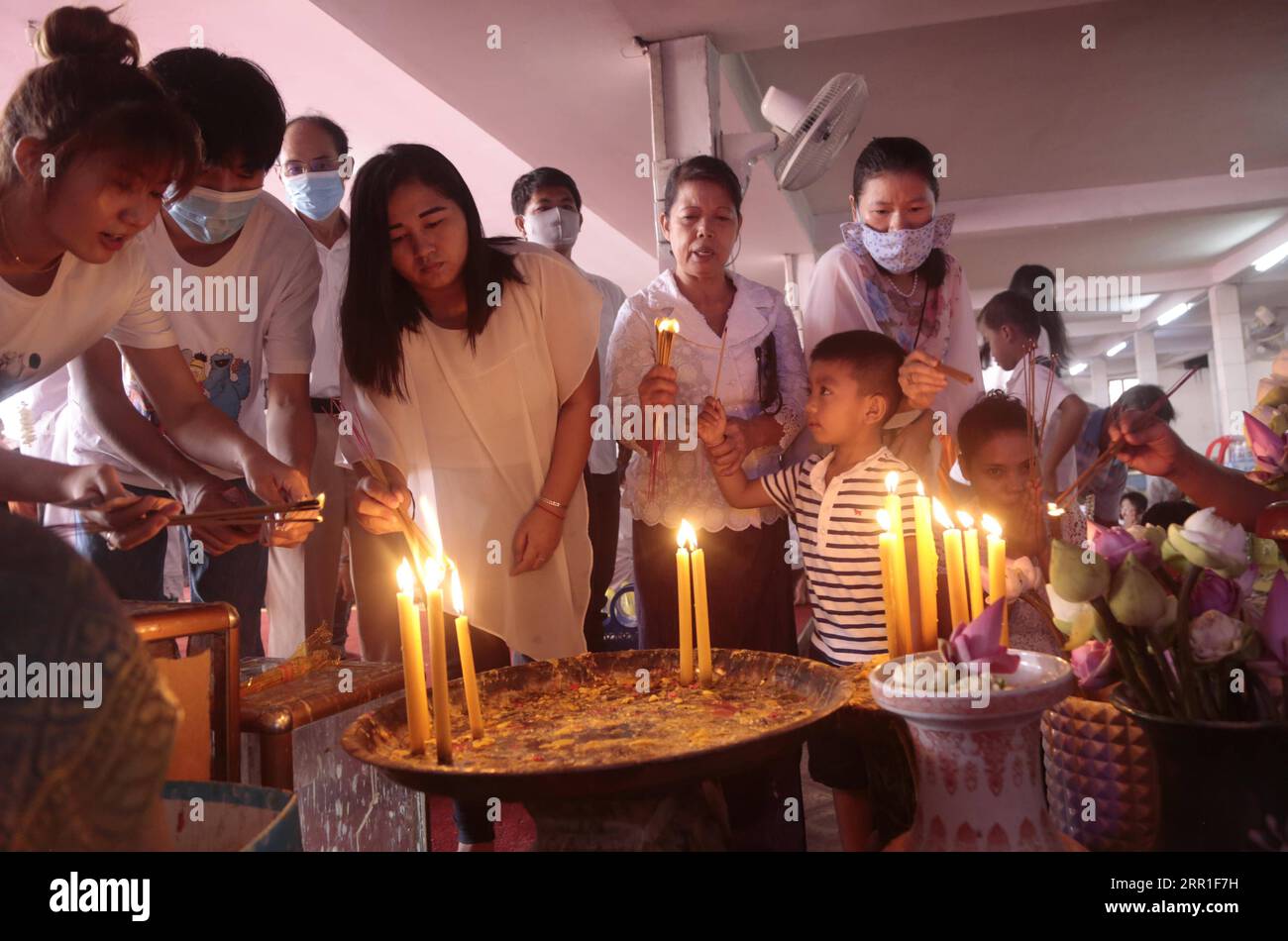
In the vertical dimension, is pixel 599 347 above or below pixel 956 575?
above

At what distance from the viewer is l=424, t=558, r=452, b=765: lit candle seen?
94 cm

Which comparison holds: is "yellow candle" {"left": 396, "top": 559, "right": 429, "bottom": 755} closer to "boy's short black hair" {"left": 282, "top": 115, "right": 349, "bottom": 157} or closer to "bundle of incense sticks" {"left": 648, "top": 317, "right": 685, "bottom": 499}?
"bundle of incense sticks" {"left": 648, "top": 317, "right": 685, "bottom": 499}

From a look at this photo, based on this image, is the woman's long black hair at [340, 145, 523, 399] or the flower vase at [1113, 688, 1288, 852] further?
the woman's long black hair at [340, 145, 523, 399]

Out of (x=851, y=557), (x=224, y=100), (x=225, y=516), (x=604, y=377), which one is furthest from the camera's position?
(x=604, y=377)

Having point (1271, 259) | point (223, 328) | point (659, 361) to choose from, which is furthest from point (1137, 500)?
point (1271, 259)

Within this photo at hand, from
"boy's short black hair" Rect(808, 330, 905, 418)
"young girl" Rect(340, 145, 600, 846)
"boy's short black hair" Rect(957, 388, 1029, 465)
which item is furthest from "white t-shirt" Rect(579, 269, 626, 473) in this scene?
"boy's short black hair" Rect(957, 388, 1029, 465)

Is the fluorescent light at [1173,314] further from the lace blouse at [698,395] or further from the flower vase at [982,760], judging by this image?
the flower vase at [982,760]

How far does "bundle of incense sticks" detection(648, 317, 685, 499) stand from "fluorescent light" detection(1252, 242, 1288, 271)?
33.9ft

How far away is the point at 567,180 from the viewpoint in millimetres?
3299

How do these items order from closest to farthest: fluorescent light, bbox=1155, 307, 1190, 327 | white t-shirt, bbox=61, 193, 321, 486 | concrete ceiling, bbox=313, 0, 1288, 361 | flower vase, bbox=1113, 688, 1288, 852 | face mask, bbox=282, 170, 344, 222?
1. flower vase, bbox=1113, 688, 1288, 852
2. white t-shirt, bbox=61, 193, 321, 486
3. face mask, bbox=282, 170, 344, 222
4. concrete ceiling, bbox=313, 0, 1288, 361
5. fluorescent light, bbox=1155, 307, 1190, 327

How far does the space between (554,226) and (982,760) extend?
8.71 feet

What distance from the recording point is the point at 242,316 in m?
2.16

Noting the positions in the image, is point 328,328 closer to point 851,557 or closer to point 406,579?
point 851,557
